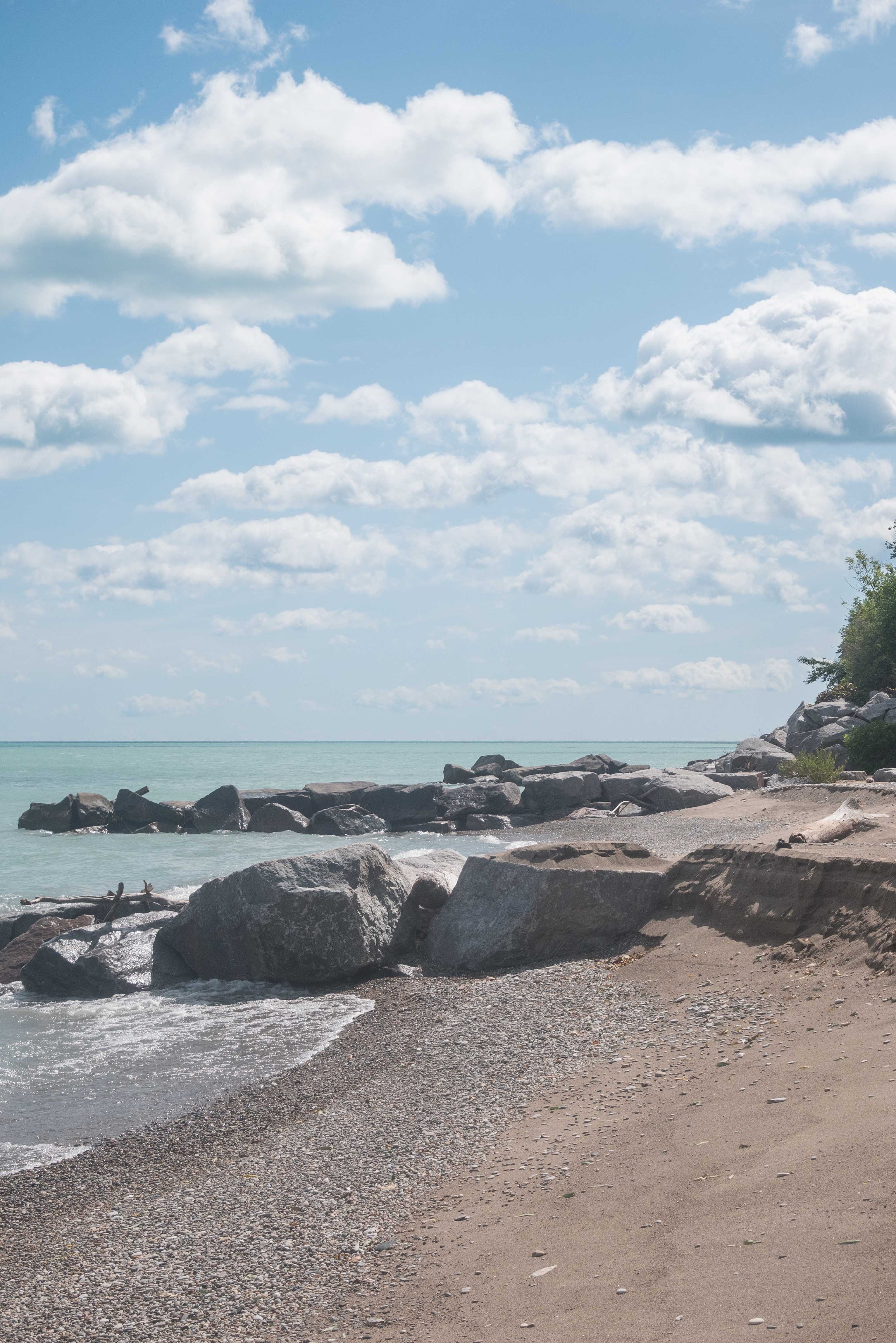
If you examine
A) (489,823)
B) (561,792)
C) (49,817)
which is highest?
(561,792)

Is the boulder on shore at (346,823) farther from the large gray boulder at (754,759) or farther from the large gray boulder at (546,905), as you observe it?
the large gray boulder at (546,905)

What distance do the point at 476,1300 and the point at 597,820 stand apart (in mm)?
29972

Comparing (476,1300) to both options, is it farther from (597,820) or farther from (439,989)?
(597,820)

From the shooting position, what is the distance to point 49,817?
1801 inches

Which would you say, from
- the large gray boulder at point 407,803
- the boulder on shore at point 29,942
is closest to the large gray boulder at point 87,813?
the large gray boulder at point 407,803

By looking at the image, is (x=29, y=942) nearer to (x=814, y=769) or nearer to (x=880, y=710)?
(x=814, y=769)

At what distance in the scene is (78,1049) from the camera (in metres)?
12.4

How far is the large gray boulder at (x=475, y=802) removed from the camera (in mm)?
42250

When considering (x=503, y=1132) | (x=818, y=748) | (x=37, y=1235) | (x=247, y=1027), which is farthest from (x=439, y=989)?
(x=818, y=748)

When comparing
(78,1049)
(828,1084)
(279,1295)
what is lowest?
(78,1049)

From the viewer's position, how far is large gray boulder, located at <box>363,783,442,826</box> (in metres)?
43.0

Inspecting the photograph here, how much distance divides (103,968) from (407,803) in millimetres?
28235

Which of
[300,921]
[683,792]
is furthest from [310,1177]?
[683,792]

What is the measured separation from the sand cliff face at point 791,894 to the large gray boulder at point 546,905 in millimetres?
643
